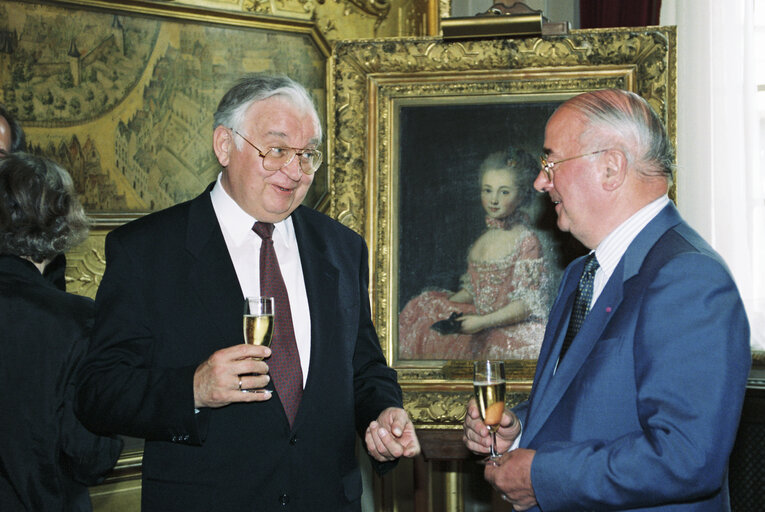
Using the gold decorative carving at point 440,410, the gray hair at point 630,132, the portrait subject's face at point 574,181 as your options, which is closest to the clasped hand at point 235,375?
the portrait subject's face at point 574,181

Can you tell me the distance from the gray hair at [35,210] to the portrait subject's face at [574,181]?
5.50 ft

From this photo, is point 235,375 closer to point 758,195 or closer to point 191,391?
point 191,391

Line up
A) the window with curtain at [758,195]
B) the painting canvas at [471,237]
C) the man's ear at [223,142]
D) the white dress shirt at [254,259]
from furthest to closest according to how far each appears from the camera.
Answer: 1. the window with curtain at [758,195]
2. the painting canvas at [471,237]
3. the man's ear at [223,142]
4. the white dress shirt at [254,259]

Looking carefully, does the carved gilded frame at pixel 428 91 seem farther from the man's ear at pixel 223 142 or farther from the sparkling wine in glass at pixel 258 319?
the sparkling wine in glass at pixel 258 319

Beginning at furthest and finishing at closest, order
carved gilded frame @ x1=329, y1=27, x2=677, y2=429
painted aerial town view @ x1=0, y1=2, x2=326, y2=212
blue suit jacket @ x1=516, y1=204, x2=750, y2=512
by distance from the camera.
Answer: painted aerial town view @ x1=0, y1=2, x2=326, y2=212, carved gilded frame @ x1=329, y1=27, x2=677, y2=429, blue suit jacket @ x1=516, y1=204, x2=750, y2=512

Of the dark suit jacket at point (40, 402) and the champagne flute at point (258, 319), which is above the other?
the champagne flute at point (258, 319)

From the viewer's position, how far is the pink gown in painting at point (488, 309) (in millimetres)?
4199

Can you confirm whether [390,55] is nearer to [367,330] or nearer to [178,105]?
[178,105]

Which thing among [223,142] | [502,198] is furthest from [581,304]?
[502,198]

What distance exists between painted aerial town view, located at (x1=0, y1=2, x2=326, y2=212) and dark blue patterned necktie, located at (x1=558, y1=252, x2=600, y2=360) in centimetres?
290

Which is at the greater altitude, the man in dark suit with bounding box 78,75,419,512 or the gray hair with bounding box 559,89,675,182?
the gray hair with bounding box 559,89,675,182

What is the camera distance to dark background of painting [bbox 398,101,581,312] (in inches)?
168

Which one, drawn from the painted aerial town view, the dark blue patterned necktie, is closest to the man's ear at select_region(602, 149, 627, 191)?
the dark blue patterned necktie

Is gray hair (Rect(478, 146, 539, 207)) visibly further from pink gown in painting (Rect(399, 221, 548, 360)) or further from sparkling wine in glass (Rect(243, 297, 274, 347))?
sparkling wine in glass (Rect(243, 297, 274, 347))
